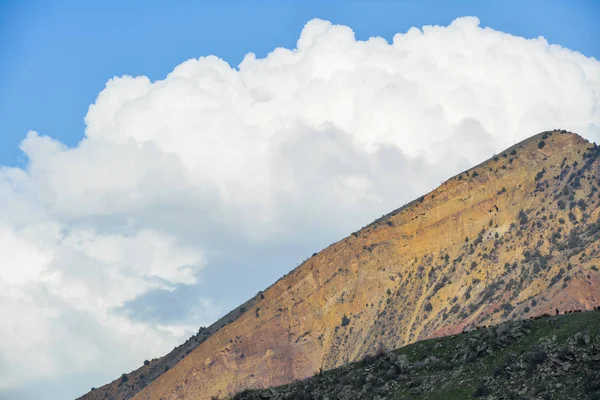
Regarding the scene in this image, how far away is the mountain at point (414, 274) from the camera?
144 meters

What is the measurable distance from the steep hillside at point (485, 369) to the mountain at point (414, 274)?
74.1 m

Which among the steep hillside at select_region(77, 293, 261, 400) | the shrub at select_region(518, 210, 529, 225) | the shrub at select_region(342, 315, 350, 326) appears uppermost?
the steep hillside at select_region(77, 293, 261, 400)

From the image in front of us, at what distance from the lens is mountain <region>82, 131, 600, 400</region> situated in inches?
5684

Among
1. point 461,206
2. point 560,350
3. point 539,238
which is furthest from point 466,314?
point 560,350

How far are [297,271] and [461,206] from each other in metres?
30.4

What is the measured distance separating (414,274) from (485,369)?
10334cm

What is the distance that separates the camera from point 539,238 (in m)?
146

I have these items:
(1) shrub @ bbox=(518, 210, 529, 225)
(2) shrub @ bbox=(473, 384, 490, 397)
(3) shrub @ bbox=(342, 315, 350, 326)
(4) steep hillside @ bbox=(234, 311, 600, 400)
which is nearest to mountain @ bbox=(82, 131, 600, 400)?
(3) shrub @ bbox=(342, 315, 350, 326)

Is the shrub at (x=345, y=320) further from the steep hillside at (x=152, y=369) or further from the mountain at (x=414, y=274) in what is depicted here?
the steep hillside at (x=152, y=369)

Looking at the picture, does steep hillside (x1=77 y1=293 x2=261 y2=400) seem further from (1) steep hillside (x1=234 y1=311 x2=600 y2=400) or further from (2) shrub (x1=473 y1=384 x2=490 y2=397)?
(2) shrub (x1=473 y1=384 x2=490 y2=397)

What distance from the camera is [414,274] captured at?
15700cm

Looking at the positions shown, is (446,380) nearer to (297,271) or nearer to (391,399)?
(391,399)

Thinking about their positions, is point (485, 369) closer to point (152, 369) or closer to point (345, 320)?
point (345, 320)

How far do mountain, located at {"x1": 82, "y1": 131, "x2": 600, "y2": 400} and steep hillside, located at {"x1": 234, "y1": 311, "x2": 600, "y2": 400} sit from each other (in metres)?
74.1
